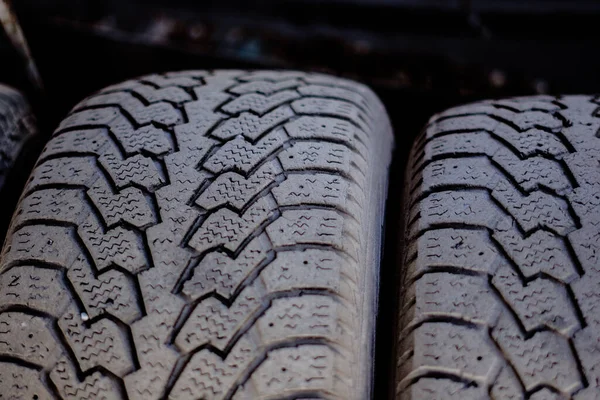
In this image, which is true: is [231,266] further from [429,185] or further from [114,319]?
[429,185]

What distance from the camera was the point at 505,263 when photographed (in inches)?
36.2

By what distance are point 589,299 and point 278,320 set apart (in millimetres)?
444

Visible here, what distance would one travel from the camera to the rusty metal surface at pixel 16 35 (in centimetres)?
134

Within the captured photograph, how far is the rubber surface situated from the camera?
1239 mm

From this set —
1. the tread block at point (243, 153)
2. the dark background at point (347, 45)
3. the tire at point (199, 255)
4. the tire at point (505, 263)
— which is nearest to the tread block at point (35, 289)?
the tire at point (199, 255)

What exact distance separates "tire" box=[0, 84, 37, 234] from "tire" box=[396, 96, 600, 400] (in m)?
0.79

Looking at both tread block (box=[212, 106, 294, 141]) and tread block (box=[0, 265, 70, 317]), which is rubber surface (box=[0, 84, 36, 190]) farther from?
tread block (box=[212, 106, 294, 141])

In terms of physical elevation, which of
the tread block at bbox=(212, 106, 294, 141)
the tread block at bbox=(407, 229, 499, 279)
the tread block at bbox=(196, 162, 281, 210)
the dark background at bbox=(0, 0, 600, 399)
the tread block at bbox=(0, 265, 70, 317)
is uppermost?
the dark background at bbox=(0, 0, 600, 399)

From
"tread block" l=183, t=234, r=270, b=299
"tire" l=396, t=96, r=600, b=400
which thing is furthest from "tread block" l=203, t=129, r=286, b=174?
"tire" l=396, t=96, r=600, b=400

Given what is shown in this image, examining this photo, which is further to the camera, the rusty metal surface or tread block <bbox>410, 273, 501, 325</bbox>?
the rusty metal surface

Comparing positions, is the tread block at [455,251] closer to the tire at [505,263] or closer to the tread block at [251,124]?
the tire at [505,263]

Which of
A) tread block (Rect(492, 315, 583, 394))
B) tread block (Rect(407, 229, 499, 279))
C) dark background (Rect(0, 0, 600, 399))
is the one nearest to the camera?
tread block (Rect(492, 315, 583, 394))

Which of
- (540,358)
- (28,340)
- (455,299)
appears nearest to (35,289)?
(28,340)

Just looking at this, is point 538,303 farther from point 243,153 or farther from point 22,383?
point 22,383
